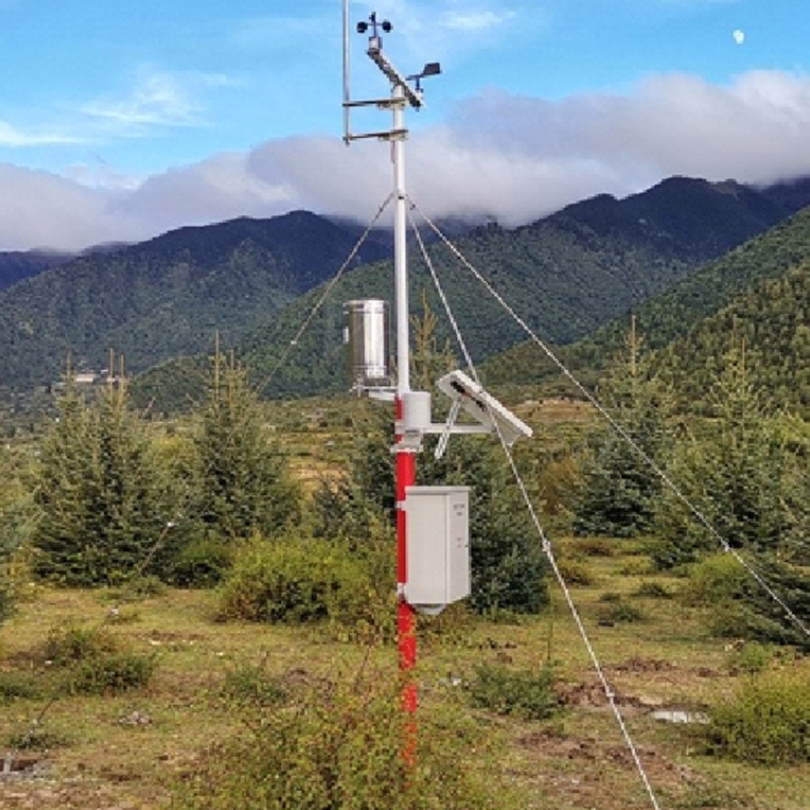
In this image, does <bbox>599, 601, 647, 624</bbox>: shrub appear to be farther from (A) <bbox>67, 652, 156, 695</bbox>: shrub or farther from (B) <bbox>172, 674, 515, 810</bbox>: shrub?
(B) <bbox>172, 674, 515, 810</bbox>: shrub

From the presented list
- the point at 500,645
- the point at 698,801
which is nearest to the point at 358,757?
the point at 698,801

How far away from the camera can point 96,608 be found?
20.2 metres

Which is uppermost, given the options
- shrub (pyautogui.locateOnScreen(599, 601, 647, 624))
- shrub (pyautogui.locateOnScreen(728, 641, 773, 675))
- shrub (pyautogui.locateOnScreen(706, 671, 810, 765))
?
shrub (pyautogui.locateOnScreen(706, 671, 810, 765))

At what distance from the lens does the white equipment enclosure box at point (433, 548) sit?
7.93 meters

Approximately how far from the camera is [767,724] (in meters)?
10.9

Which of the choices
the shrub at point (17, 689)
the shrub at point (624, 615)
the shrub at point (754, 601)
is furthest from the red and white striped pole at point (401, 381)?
the shrub at point (624, 615)

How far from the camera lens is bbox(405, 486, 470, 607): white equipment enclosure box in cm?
793

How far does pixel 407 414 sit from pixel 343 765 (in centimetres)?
274

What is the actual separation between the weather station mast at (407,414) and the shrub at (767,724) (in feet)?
13.8

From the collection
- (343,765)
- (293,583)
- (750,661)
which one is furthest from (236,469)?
(343,765)

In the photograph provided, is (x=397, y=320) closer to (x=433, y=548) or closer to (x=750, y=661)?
(x=433, y=548)

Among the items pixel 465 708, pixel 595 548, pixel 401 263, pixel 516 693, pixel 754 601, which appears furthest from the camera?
pixel 595 548

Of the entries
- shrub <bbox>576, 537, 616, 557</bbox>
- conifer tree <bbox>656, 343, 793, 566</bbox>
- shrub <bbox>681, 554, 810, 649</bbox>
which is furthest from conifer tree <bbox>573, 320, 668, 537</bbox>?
shrub <bbox>681, 554, 810, 649</bbox>

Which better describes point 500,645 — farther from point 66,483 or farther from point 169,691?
point 66,483
